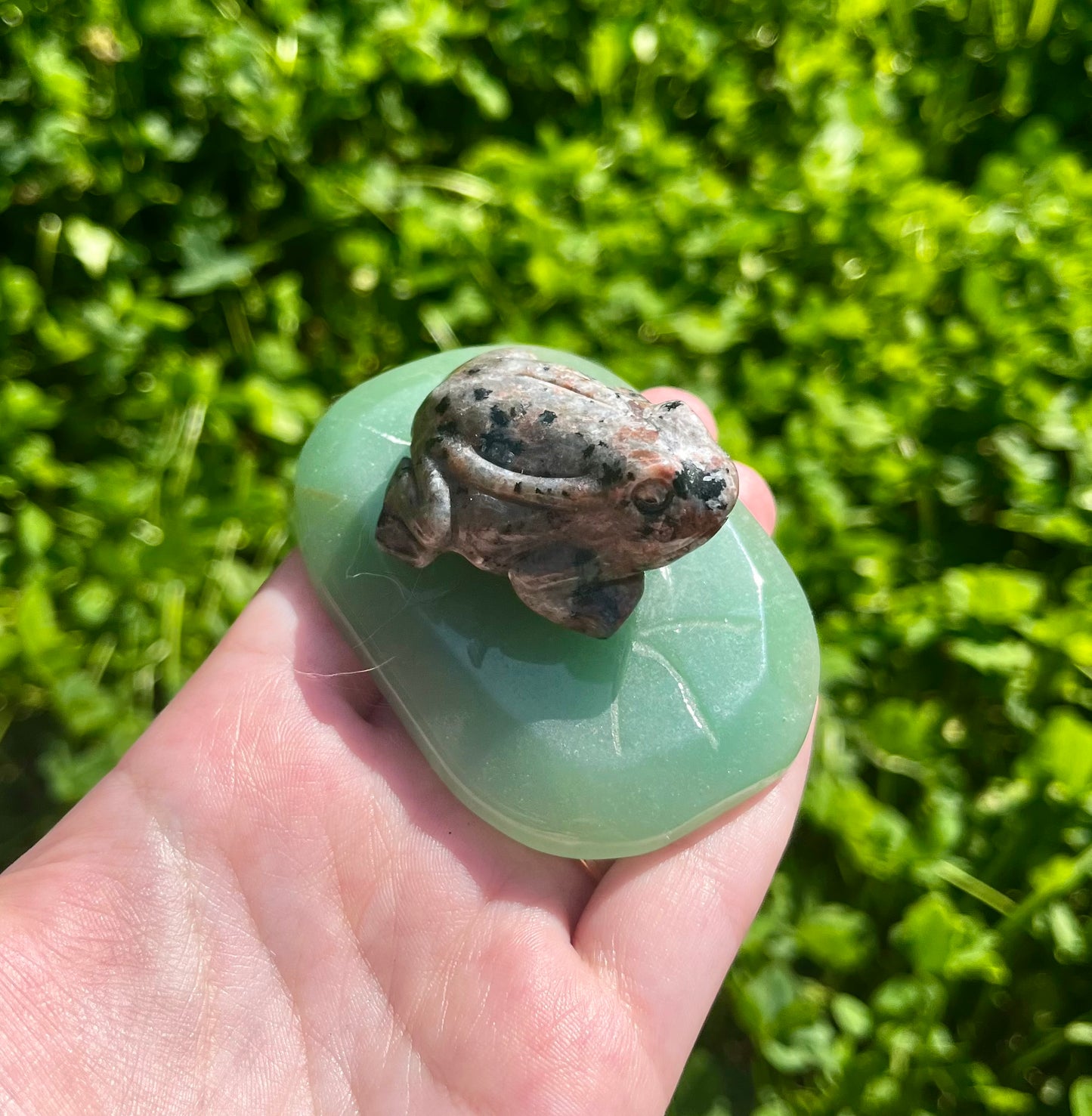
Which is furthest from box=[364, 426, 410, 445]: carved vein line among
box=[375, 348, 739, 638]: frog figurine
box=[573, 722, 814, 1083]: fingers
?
box=[573, 722, 814, 1083]: fingers

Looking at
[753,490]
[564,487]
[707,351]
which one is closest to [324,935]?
[564,487]

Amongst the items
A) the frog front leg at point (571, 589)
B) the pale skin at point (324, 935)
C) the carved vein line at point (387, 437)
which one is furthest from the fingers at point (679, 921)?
the carved vein line at point (387, 437)

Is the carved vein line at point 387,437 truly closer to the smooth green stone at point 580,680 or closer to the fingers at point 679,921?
the smooth green stone at point 580,680

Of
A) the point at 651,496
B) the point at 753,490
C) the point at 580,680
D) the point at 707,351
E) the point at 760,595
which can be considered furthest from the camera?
the point at 707,351

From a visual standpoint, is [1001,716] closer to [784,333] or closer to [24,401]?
[784,333]

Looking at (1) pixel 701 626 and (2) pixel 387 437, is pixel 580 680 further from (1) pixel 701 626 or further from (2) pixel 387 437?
(2) pixel 387 437
